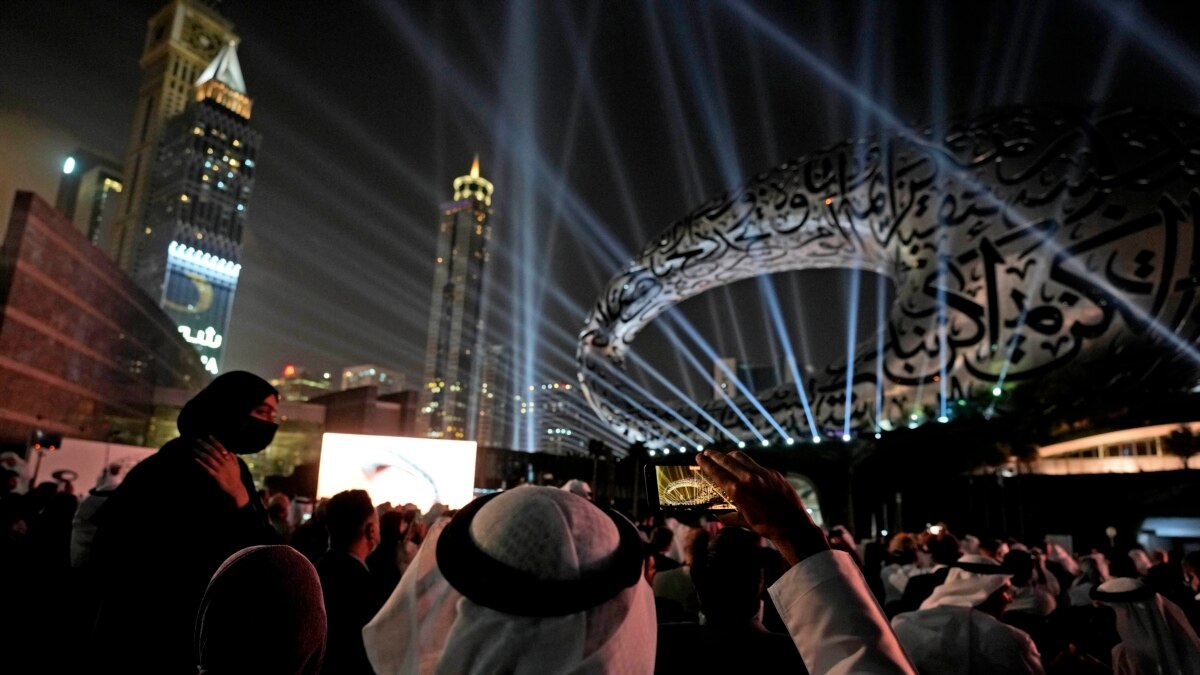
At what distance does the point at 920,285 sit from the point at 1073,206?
3.47 m

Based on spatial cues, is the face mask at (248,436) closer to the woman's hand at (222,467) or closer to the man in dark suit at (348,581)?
the woman's hand at (222,467)

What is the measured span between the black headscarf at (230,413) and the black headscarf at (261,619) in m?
1.79

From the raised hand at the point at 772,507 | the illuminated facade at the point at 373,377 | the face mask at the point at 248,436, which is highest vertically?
the illuminated facade at the point at 373,377

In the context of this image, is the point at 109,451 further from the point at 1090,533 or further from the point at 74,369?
the point at 1090,533

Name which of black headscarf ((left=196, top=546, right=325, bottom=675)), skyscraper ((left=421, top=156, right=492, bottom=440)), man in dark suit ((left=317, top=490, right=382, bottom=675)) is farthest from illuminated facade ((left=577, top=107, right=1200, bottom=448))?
skyscraper ((left=421, top=156, right=492, bottom=440))

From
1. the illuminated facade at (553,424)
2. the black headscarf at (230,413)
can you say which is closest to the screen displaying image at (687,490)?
the black headscarf at (230,413)

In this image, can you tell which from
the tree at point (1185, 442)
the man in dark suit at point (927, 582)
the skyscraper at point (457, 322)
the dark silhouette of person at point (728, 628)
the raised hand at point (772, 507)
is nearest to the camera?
the raised hand at point (772, 507)

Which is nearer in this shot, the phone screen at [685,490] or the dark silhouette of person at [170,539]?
the phone screen at [685,490]

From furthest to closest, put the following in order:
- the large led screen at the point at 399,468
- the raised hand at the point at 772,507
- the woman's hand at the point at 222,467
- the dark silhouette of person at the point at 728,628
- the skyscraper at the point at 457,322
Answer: the skyscraper at the point at 457,322
the large led screen at the point at 399,468
the woman's hand at the point at 222,467
the dark silhouette of person at the point at 728,628
the raised hand at the point at 772,507

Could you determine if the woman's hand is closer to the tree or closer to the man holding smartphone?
the man holding smartphone

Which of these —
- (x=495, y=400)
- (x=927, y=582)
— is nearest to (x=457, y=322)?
(x=495, y=400)

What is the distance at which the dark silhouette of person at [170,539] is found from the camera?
99.1 inches

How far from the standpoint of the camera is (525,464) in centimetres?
3722

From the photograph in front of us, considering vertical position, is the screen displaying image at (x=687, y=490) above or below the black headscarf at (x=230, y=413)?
below
